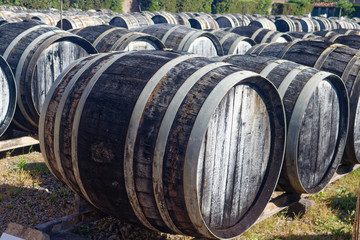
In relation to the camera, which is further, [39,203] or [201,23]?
[201,23]

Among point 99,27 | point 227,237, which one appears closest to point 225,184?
point 227,237

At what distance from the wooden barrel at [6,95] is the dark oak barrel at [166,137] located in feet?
6.18

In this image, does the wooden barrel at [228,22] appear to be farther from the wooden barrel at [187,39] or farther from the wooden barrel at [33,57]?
the wooden barrel at [33,57]

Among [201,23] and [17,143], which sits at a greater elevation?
[201,23]

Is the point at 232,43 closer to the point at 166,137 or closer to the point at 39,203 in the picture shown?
the point at 39,203

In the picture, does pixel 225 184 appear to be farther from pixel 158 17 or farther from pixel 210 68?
pixel 158 17

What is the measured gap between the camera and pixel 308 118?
143 inches

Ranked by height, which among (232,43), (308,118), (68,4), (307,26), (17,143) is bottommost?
(17,143)

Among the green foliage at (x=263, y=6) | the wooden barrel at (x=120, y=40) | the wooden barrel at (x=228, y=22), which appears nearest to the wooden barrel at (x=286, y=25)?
the wooden barrel at (x=228, y=22)

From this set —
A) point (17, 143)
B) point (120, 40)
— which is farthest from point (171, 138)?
point (120, 40)

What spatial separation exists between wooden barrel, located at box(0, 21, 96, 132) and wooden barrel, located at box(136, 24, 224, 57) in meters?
2.05

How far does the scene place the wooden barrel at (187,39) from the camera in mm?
6961

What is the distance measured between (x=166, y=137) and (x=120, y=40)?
3714 mm

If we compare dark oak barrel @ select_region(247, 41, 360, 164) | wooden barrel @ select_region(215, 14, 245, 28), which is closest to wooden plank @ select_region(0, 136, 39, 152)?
dark oak barrel @ select_region(247, 41, 360, 164)
